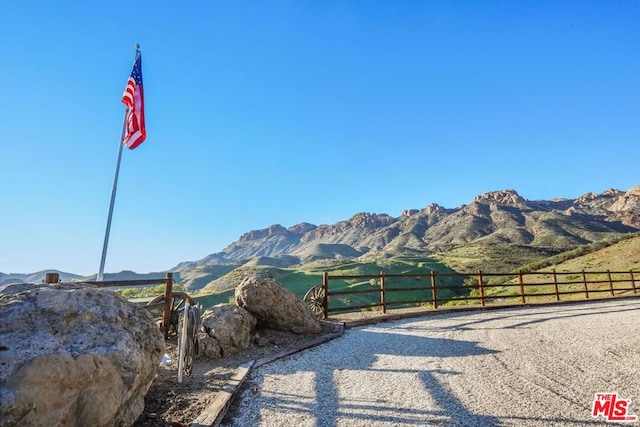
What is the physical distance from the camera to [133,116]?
1049cm

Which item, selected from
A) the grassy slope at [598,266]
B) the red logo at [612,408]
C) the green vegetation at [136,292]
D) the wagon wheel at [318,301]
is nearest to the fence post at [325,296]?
the wagon wheel at [318,301]

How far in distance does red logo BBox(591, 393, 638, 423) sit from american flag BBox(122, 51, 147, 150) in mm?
12055

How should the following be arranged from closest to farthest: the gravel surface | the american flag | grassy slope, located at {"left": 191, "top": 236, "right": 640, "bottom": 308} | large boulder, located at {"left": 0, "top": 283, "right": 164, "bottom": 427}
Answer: large boulder, located at {"left": 0, "top": 283, "right": 164, "bottom": 427} → the gravel surface → the american flag → grassy slope, located at {"left": 191, "top": 236, "right": 640, "bottom": 308}

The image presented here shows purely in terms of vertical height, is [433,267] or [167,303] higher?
[433,267]

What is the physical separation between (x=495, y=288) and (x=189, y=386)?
155 feet

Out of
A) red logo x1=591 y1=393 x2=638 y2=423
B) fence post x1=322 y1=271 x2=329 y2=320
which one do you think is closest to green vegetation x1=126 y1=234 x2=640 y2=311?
fence post x1=322 y1=271 x2=329 y2=320

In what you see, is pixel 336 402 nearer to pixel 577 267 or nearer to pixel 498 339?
pixel 498 339

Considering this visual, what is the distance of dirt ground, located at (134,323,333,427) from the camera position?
4.28m

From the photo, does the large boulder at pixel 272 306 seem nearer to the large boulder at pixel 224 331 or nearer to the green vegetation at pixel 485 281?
the large boulder at pixel 224 331

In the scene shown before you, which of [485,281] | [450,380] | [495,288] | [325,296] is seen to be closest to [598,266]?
[495,288]

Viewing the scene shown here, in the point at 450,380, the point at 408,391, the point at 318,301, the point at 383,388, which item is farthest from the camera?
the point at 318,301

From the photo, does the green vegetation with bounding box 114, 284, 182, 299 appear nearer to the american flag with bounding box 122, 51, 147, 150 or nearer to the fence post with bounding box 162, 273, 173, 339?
the fence post with bounding box 162, 273, 173, 339

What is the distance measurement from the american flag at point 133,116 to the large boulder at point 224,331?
5.97 meters

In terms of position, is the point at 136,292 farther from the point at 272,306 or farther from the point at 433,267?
the point at 433,267
